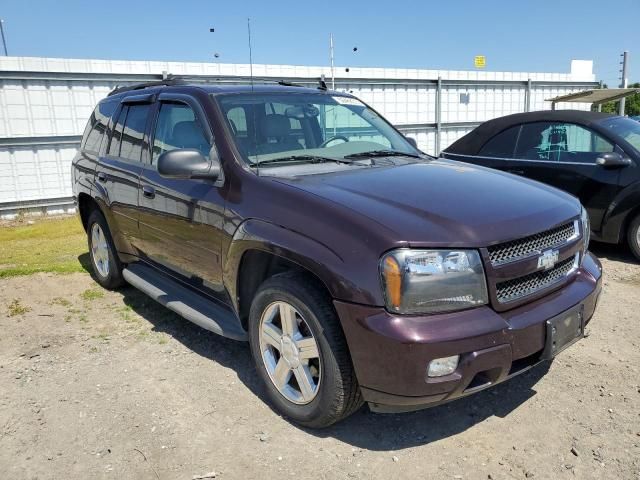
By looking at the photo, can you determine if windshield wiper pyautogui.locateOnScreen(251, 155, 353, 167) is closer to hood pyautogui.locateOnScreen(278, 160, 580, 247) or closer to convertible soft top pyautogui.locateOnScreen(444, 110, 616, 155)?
hood pyautogui.locateOnScreen(278, 160, 580, 247)

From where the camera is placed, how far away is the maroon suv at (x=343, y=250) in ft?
7.93

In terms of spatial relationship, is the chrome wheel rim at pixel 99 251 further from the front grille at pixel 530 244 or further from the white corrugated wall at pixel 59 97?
the white corrugated wall at pixel 59 97

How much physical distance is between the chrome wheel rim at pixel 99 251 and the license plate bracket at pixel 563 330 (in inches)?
163

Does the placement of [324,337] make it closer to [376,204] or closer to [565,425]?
[376,204]

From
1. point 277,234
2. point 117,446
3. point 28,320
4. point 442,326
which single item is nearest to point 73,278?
point 28,320

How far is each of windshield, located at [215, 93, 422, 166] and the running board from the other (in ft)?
3.36

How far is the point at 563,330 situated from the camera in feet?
8.89

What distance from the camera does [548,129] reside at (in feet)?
21.4

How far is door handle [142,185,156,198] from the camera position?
4018 mm

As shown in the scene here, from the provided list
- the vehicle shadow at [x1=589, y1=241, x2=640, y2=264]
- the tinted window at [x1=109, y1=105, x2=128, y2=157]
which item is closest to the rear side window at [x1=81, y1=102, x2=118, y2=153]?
the tinted window at [x1=109, y1=105, x2=128, y2=157]

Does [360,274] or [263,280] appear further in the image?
[263,280]

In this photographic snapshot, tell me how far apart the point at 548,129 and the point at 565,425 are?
14.9 feet

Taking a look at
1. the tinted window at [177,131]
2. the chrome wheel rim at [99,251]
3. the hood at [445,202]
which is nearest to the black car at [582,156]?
the hood at [445,202]

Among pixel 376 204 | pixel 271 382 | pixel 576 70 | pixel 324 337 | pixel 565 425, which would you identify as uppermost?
pixel 576 70
